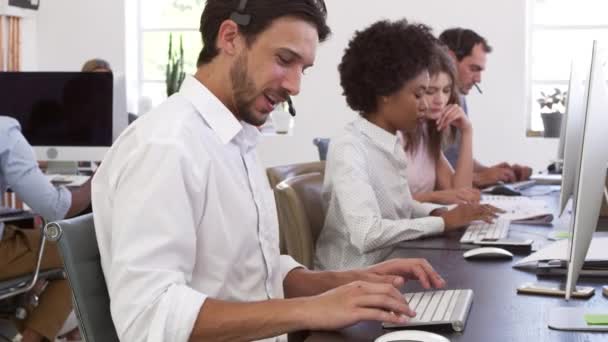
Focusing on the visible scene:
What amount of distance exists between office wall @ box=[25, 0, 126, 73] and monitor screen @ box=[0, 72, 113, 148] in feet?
8.77

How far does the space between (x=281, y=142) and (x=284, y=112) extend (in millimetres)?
235

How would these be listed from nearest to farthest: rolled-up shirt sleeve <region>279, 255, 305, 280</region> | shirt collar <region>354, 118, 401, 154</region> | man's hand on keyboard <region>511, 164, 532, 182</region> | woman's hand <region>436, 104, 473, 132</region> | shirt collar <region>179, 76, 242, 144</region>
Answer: shirt collar <region>179, 76, 242, 144</region> < rolled-up shirt sleeve <region>279, 255, 305, 280</region> < shirt collar <region>354, 118, 401, 154</region> < woman's hand <region>436, 104, 473, 132</region> < man's hand on keyboard <region>511, 164, 532, 182</region>

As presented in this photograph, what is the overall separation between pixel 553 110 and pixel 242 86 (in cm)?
473

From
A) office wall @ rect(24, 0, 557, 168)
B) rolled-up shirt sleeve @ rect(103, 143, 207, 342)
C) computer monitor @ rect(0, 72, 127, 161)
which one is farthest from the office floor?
office wall @ rect(24, 0, 557, 168)

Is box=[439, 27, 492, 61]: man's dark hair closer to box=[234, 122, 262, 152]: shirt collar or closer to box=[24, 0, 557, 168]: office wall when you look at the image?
box=[24, 0, 557, 168]: office wall

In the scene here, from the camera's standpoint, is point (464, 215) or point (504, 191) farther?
point (504, 191)

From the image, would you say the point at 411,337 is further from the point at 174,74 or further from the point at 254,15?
the point at 174,74

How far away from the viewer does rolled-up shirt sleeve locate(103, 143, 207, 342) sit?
1.08m

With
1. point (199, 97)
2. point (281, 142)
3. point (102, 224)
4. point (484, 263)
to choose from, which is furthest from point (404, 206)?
point (281, 142)

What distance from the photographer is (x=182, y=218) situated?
1127 mm

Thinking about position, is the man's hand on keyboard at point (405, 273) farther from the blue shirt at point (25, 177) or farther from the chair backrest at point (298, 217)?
the blue shirt at point (25, 177)

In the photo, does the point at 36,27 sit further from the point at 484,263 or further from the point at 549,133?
the point at 484,263

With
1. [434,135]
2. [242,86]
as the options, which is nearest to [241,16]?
[242,86]

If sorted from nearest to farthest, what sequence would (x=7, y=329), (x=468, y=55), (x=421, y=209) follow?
(x=421, y=209) < (x=7, y=329) < (x=468, y=55)
